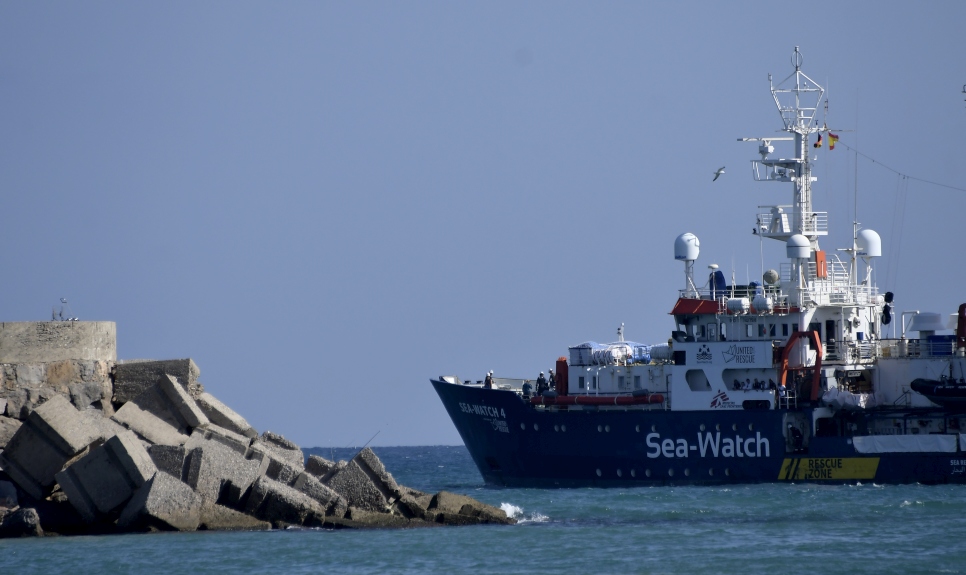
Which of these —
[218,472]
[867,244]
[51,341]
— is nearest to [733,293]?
[867,244]

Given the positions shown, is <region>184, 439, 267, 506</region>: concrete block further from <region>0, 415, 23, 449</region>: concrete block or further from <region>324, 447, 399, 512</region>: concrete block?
<region>0, 415, 23, 449</region>: concrete block

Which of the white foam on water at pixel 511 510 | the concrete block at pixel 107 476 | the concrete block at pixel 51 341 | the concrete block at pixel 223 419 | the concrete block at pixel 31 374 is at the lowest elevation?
the white foam on water at pixel 511 510

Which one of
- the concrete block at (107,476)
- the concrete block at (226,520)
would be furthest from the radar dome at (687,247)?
the concrete block at (107,476)

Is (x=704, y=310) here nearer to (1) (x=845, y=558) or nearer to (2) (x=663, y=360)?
(2) (x=663, y=360)

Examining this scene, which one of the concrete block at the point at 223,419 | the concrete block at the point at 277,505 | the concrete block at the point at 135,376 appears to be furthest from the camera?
the concrete block at the point at 223,419

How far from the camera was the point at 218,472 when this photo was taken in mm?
23453

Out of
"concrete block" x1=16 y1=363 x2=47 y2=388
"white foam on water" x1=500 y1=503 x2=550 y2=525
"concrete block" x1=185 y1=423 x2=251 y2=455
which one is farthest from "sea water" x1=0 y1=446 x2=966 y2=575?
"concrete block" x1=16 y1=363 x2=47 y2=388

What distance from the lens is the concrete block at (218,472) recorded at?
23.1 metres

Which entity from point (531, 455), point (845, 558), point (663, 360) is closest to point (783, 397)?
point (663, 360)

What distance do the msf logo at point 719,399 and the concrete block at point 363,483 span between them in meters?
13.0

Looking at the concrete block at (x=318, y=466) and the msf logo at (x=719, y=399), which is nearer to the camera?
the concrete block at (x=318, y=466)

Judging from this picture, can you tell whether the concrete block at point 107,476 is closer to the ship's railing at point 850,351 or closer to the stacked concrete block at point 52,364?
the stacked concrete block at point 52,364

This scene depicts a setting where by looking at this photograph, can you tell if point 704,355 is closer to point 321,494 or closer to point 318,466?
point 318,466

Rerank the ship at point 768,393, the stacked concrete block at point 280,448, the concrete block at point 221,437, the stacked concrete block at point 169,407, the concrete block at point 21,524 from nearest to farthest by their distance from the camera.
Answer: the concrete block at point 21,524, the concrete block at point 221,437, the stacked concrete block at point 169,407, the stacked concrete block at point 280,448, the ship at point 768,393
